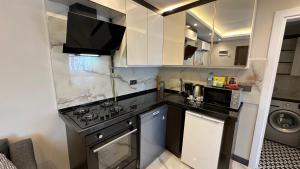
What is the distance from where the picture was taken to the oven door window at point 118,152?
128cm

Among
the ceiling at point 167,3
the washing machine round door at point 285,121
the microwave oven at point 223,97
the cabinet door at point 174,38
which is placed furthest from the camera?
the washing machine round door at point 285,121

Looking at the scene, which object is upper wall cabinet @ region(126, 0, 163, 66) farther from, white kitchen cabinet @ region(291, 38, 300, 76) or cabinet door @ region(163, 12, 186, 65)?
white kitchen cabinet @ region(291, 38, 300, 76)

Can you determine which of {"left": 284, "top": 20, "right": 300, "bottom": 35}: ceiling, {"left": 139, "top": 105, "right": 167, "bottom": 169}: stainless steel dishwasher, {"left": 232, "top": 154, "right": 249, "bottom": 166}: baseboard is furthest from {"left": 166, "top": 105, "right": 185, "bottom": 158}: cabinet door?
{"left": 284, "top": 20, "right": 300, "bottom": 35}: ceiling

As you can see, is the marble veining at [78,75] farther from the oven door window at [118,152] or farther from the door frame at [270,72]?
the door frame at [270,72]

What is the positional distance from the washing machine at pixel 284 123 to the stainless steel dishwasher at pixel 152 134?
2234 mm

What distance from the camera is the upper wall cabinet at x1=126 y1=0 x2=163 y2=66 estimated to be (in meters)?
1.67

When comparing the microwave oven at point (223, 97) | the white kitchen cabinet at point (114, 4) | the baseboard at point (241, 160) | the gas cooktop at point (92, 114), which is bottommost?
the baseboard at point (241, 160)

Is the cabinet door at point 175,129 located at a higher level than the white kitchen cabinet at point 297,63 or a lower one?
lower

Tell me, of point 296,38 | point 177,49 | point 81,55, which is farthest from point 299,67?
point 81,55

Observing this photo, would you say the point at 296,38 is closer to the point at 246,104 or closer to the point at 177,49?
the point at 246,104

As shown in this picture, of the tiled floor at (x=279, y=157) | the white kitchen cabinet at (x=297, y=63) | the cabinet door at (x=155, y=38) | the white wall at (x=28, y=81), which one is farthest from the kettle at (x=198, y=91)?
the white kitchen cabinet at (x=297, y=63)

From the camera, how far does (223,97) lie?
172cm

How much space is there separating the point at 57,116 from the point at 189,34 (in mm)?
1968

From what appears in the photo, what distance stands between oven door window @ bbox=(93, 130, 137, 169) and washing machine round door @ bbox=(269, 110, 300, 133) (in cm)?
276
